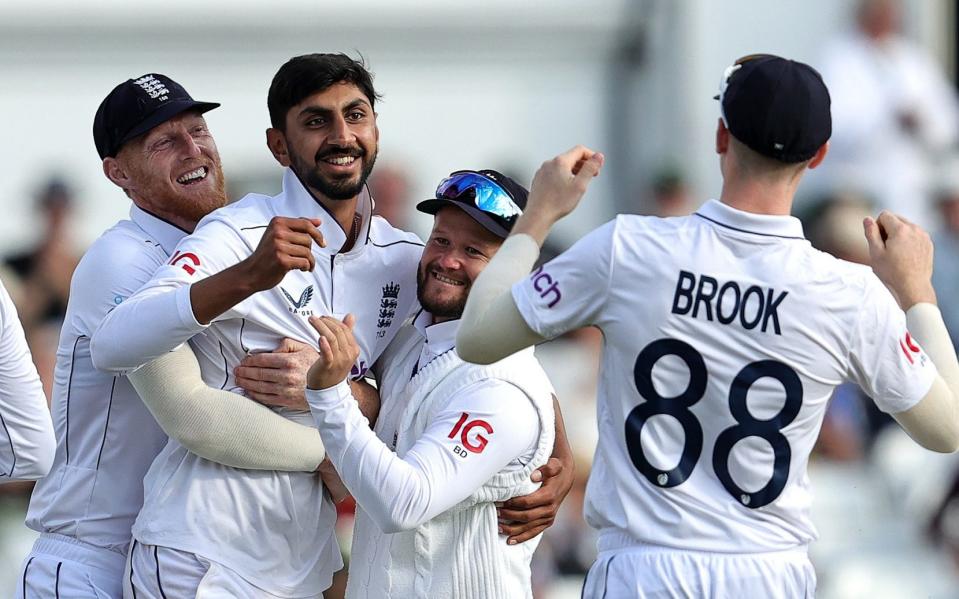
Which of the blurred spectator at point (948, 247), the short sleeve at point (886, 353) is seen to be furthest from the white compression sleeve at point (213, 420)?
the blurred spectator at point (948, 247)

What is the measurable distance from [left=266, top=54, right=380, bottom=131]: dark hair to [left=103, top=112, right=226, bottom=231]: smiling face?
0.28 m

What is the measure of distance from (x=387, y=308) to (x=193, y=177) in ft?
2.03

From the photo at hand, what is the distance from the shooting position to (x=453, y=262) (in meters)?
3.86

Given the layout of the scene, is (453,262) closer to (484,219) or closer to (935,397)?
(484,219)

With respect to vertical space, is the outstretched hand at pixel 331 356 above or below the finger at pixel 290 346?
above

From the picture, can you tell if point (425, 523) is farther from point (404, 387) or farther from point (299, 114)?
point (299, 114)

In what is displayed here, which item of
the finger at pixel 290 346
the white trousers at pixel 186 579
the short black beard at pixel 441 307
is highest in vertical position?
the short black beard at pixel 441 307

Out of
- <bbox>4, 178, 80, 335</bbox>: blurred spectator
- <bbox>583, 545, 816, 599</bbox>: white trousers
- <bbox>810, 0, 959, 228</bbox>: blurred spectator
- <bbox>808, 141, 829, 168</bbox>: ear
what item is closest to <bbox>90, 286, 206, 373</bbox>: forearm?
<bbox>583, 545, 816, 599</bbox>: white trousers

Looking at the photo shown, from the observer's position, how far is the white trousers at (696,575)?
3.21 meters

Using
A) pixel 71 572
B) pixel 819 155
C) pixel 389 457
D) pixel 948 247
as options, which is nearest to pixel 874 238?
pixel 819 155

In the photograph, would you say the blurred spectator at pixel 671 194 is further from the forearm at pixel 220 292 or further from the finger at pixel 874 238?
the forearm at pixel 220 292

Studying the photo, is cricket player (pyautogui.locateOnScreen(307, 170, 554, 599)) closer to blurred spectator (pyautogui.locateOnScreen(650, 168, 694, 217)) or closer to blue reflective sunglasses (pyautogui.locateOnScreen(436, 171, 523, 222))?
blue reflective sunglasses (pyautogui.locateOnScreen(436, 171, 523, 222))

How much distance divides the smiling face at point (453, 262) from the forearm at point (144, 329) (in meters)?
0.61

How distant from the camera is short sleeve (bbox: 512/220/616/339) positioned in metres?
3.17
